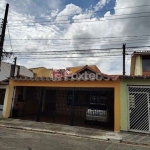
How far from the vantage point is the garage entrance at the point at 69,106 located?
11.4 metres

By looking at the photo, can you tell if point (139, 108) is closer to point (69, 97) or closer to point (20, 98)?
point (69, 97)

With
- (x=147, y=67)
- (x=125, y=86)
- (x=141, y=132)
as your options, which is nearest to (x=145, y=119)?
(x=141, y=132)

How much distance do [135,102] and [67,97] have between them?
7840 mm

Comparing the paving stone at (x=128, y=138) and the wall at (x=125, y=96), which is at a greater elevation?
the wall at (x=125, y=96)

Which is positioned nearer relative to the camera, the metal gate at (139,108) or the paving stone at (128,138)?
the paving stone at (128,138)

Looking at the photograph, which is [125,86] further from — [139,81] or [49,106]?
[49,106]

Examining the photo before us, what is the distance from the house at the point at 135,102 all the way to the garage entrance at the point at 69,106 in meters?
1.51

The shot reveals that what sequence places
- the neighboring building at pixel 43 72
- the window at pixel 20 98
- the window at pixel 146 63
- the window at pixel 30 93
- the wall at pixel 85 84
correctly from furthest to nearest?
the neighboring building at pixel 43 72 → the window at pixel 146 63 → the window at pixel 30 93 → the window at pixel 20 98 → the wall at pixel 85 84

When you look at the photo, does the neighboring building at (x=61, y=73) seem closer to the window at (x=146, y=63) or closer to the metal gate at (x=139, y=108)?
the window at (x=146, y=63)

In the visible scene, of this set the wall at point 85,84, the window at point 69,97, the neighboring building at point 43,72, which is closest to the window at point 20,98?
the wall at point 85,84

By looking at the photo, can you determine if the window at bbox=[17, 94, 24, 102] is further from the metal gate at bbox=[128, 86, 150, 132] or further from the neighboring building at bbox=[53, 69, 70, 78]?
the neighboring building at bbox=[53, 69, 70, 78]

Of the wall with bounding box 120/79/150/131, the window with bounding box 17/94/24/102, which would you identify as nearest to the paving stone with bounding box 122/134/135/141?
the wall with bounding box 120/79/150/131

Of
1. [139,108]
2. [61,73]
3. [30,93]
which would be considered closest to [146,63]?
[139,108]

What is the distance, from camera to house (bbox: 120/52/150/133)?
32.1 ft
